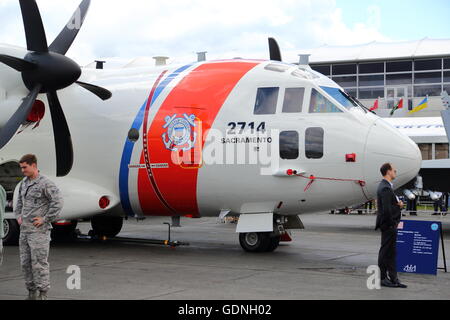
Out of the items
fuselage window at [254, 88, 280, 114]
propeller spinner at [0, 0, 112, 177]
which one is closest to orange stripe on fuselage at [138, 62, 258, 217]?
fuselage window at [254, 88, 280, 114]

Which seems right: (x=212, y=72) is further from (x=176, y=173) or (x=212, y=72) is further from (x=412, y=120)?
(x=412, y=120)

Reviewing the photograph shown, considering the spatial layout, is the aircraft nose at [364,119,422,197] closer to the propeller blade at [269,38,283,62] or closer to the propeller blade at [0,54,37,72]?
the propeller blade at [269,38,283,62]

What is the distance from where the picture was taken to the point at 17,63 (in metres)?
13.5

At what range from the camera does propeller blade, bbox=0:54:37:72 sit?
1319 cm

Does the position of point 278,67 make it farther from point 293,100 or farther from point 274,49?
point 274,49

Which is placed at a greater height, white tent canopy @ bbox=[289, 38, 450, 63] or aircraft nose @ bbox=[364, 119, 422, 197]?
white tent canopy @ bbox=[289, 38, 450, 63]

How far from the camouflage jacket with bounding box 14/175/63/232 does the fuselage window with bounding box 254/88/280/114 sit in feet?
21.1

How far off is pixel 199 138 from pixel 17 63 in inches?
Result: 166

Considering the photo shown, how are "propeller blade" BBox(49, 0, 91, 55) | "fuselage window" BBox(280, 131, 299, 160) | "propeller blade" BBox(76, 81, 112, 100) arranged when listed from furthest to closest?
"propeller blade" BBox(49, 0, 91, 55), "propeller blade" BBox(76, 81, 112, 100), "fuselage window" BBox(280, 131, 299, 160)

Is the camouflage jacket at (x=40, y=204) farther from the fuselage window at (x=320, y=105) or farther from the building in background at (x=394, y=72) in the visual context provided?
the building in background at (x=394, y=72)

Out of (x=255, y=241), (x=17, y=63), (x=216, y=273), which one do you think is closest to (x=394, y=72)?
(x=255, y=241)

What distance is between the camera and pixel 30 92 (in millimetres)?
13969

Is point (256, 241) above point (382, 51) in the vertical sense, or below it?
below

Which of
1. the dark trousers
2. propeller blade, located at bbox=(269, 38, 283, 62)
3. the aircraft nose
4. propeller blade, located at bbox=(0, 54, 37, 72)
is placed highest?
propeller blade, located at bbox=(269, 38, 283, 62)
